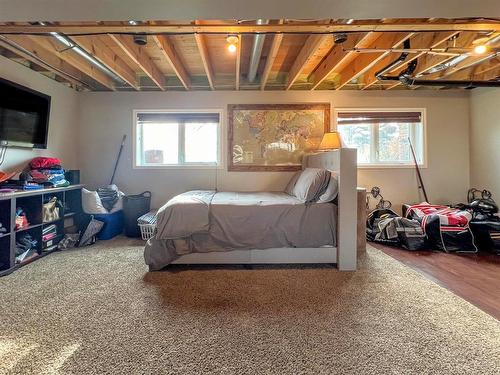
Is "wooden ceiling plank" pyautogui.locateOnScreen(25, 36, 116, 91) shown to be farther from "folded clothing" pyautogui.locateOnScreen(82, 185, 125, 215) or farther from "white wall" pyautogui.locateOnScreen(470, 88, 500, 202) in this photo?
"white wall" pyautogui.locateOnScreen(470, 88, 500, 202)

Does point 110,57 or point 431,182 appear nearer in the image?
point 110,57

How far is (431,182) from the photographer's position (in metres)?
4.50

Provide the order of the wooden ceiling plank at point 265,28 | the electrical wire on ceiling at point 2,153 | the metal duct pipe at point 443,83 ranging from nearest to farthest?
1. the wooden ceiling plank at point 265,28
2. the electrical wire on ceiling at point 2,153
3. the metal duct pipe at point 443,83

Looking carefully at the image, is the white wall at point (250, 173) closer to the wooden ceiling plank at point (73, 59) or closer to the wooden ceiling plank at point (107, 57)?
the wooden ceiling plank at point (73, 59)

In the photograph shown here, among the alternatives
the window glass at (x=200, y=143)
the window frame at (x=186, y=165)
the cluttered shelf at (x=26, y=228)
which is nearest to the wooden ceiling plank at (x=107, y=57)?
the window frame at (x=186, y=165)

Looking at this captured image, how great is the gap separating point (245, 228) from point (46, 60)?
10.5 ft

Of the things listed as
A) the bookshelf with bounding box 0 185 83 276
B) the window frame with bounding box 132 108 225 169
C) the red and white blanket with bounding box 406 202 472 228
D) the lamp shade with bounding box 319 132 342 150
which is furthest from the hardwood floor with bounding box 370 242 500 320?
the bookshelf with bounding box 0 185 83 276

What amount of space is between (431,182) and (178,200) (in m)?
4.14

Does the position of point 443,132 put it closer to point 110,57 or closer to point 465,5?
point 465,5

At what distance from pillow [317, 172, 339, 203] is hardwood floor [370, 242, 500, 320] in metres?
1.16

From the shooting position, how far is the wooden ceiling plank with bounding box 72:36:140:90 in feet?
9.48

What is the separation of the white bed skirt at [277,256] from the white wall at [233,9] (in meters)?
2.09

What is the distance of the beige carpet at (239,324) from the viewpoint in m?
1.45

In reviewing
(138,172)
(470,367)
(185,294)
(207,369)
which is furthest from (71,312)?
(138,172)
